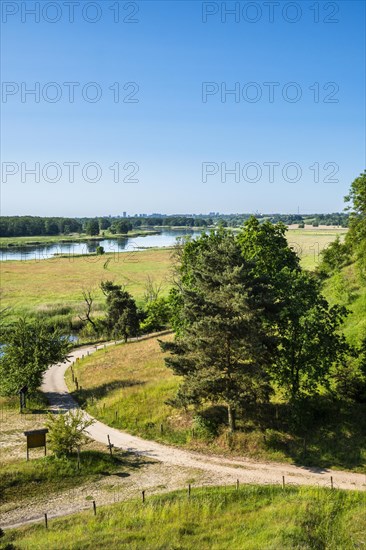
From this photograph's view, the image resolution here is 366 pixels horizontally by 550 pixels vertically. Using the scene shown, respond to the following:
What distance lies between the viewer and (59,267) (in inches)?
4916

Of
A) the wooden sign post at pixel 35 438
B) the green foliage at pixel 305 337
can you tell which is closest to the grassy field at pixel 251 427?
the green foliage at pixel 305 337

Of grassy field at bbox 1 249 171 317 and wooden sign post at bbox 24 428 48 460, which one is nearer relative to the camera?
wooden sign post at bbox 24 428 48 460

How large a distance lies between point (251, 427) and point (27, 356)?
1941cm

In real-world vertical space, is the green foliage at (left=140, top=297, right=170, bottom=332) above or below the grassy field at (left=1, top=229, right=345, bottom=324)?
below

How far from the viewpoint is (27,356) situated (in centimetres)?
3519

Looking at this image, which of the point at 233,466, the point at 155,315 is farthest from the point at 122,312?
the point at 233,466

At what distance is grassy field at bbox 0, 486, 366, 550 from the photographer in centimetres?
1516

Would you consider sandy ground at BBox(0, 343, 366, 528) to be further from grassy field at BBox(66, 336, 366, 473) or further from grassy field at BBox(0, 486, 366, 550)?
grassy field at BBox(0, 486, 366, 550)

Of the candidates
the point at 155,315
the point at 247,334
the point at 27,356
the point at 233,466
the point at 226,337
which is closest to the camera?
the point at 233,466

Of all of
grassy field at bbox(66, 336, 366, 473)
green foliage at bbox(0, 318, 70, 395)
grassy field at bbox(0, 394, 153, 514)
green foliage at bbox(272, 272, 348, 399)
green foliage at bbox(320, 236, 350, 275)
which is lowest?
grassy field at bbox(0, 394, 153, 514)

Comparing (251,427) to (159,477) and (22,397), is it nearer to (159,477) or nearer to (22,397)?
(159,477)

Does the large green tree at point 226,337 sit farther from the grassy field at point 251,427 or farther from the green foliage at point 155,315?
the green foliage at point 155,315

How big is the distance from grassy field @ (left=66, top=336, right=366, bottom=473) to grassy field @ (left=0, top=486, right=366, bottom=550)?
396cm

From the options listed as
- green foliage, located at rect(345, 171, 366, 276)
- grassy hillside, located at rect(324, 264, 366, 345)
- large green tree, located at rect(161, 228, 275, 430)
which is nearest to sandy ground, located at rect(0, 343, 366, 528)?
large green tree, located at rect(161, 228, 275, 430)
